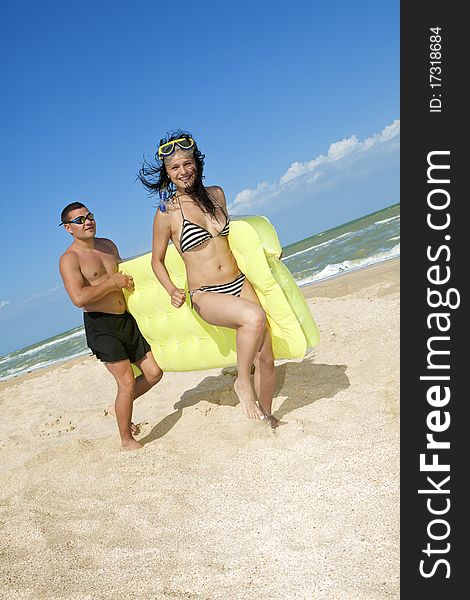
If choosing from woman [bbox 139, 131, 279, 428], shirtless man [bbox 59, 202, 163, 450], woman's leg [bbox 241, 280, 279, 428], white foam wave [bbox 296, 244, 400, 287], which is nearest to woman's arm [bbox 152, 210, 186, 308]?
woman [bbox 139, 131, 279, 428]

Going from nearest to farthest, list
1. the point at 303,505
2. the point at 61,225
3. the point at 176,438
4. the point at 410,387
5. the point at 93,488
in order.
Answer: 1. the point at 410,387
2. the point at 303,505
3. the point at 93,488
4. the point at 61,225
5. the point at 176,438

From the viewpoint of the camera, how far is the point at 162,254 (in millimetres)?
4328

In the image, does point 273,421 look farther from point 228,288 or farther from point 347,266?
point 347,266

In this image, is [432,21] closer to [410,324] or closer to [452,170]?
[452,170]

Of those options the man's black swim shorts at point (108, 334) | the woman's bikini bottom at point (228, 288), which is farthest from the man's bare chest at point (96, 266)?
the woman's bikini bottom at point (228, 288)

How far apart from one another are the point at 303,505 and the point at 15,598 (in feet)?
5.10

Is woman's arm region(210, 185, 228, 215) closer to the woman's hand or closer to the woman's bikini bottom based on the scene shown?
the woman's bikini bottom

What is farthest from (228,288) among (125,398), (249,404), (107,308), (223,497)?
(223,497)

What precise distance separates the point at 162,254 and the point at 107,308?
67cm

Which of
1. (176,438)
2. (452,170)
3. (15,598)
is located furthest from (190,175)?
(15,598)

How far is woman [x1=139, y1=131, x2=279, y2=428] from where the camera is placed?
409 cm

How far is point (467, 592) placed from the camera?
2.40 m

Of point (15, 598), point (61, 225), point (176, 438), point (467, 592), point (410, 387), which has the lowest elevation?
point (15, 598)

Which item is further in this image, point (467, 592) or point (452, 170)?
point (452, 170)
